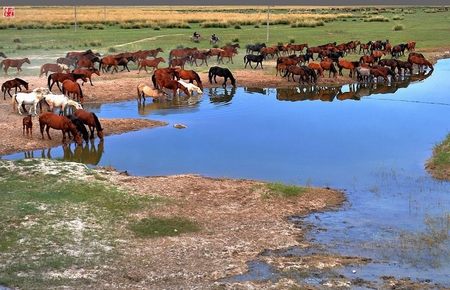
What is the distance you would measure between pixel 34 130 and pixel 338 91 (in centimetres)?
1342

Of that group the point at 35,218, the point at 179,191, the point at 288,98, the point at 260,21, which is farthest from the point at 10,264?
the point at 260,21

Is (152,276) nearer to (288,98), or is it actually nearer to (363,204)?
(363,204)

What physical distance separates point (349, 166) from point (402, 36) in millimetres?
34767

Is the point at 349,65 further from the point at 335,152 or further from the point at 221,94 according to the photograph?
the point at 335,152

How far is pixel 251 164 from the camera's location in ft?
52.5

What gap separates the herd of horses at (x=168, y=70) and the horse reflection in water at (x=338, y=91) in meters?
0.54

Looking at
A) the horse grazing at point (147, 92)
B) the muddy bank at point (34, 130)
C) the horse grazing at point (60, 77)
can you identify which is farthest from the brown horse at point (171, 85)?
the muddy bank at point (34, 130)

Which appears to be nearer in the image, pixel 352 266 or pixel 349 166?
pixel 352 266

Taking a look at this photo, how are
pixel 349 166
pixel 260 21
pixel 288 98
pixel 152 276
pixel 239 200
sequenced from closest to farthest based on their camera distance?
pixel 152 276 → pixel 239 200 → pixel 349 166 → pixel 288 98 → pixel 260 21

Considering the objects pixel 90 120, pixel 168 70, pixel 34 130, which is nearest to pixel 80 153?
pixel 90 120

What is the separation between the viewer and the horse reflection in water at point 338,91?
26.1m

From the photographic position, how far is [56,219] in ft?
36.7

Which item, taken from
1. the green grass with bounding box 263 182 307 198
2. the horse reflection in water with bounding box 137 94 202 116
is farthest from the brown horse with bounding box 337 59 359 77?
the green grass with bounding box 263 182 307 198

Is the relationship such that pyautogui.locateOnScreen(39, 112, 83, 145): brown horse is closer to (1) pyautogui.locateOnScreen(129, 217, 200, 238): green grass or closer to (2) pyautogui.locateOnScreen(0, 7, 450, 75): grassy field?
(1) pyautogui.locateOnScreen(129, 217, 200, 238): green grass
